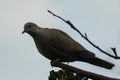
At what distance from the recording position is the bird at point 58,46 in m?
6.38

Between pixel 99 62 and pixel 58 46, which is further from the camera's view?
pixel 58 46

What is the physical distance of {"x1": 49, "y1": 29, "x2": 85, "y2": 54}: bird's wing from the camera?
274 inches

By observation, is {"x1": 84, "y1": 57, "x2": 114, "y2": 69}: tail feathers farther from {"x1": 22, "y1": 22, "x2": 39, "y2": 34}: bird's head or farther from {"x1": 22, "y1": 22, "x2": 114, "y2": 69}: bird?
{"x1": 22, "y1": 22, "x2": 39, "y2": 34}: bird's head

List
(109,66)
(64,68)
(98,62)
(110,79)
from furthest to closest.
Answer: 1. (98,62)
2. (109,66)
3. (64,68)
4. (110,79)

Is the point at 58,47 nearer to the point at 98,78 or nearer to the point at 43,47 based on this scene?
the point at 43,47

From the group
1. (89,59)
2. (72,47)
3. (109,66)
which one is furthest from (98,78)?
(72,47)

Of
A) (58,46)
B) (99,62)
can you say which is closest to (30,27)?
(58,46)

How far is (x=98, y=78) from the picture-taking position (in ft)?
12.3

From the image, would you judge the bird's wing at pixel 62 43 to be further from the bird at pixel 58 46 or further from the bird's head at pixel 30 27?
the bird's head at pixel 30 27

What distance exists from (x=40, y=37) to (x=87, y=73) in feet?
10.6

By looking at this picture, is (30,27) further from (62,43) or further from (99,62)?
(99,62)

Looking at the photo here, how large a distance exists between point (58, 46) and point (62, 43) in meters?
0.11

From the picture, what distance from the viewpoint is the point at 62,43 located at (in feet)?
23.6

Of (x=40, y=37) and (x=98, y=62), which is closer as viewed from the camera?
(x=98, y=62)
